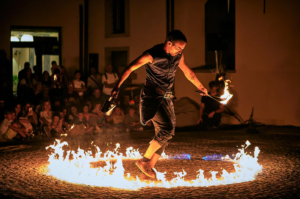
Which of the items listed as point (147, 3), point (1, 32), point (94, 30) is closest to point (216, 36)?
point (147, 3)

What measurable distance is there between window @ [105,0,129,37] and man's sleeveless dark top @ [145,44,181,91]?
10727 millimetres

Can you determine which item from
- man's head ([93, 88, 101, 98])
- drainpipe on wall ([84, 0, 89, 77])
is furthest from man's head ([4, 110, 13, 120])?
drainpipe on wall ([84, 0, 89, 77])

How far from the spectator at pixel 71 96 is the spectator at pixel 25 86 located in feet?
3.79

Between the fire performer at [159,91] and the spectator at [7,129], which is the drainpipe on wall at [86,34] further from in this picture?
the fire performer at [159,91]

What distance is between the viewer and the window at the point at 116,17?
1656 centimetres

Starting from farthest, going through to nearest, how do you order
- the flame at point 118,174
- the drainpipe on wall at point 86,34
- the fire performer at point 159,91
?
the drainpipe on wall at point 86,34
the fire performer at point 159,91
the flame at point 118,174

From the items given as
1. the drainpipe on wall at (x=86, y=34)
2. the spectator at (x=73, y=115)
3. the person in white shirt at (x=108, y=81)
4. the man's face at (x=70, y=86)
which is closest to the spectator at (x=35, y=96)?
the man's face at (x=70, y=86)

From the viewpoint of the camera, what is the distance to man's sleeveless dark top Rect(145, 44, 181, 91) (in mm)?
5910

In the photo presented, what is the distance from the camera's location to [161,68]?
19.4 ft

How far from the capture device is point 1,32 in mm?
15625

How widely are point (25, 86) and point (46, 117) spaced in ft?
7.12

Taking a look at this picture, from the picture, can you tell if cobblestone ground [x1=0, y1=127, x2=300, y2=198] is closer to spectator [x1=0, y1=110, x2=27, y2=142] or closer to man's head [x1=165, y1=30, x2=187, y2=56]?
spectator [x1=0, y1=110, x2=27, y2=142]

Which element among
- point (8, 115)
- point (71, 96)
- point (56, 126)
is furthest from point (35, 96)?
point (8, 115)

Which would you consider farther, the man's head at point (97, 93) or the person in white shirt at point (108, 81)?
the person in white shirt at point (108, 81)
